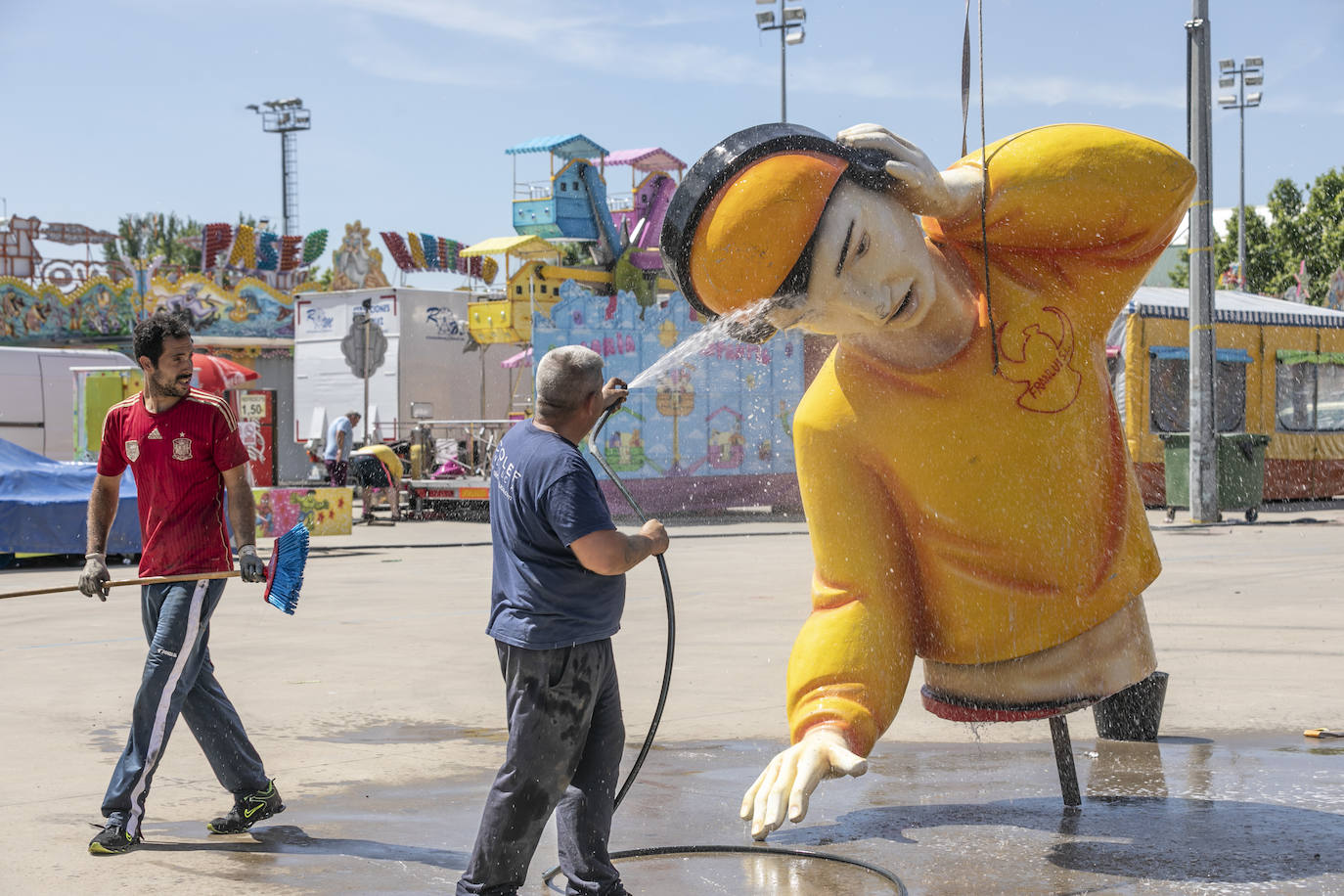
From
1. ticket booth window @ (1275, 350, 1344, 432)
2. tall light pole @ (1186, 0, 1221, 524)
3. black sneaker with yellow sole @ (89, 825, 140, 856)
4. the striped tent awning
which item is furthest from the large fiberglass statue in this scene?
ticket booth window @ (1275, 350, 1344, 432)

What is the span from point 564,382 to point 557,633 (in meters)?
0.61

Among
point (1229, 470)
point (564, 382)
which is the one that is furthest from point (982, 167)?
point (1229, 470)

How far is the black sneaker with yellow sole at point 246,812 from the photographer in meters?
4.43

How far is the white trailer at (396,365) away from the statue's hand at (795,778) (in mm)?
24549

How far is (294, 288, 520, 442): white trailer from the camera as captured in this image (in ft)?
93.7

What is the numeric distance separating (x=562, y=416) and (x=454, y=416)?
26.3 metres

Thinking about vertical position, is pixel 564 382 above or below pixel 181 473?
above

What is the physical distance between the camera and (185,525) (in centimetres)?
447

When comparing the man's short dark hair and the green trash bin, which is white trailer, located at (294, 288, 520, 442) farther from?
the man's short dark hair

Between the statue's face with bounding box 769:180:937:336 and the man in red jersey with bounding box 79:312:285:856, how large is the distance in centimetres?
190

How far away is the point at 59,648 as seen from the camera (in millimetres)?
8117

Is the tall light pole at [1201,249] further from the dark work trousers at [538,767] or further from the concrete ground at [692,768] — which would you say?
the dark work trousers at [538,767]

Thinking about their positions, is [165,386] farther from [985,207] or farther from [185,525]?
[985,207]

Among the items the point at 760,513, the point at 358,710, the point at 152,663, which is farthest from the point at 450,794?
the point at 760,513
